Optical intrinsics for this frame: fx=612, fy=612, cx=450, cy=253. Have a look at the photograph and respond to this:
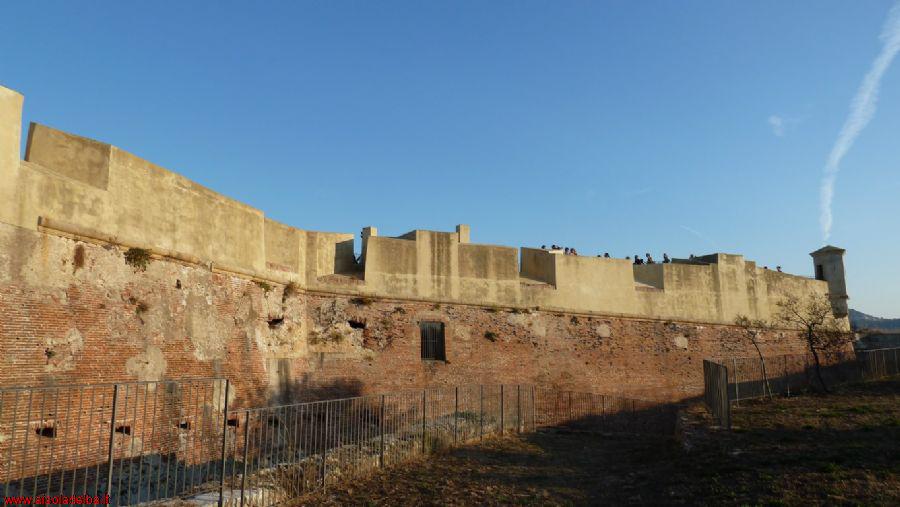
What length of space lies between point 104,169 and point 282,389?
7137mm

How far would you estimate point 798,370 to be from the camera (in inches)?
898

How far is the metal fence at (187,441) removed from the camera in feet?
26.5

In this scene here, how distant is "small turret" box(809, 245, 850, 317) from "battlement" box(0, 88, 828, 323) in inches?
30.9

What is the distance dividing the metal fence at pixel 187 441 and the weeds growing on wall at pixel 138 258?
99.4 inches

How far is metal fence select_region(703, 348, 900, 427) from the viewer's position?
20.1m

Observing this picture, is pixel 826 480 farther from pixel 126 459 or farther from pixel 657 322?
pixel 657 322

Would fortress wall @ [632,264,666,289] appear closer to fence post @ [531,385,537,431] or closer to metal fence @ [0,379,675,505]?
fence post @ [531,385,537,431]

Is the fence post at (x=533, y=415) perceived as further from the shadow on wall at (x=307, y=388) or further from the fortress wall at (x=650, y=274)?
the fortress wall at (x=650, y=274)

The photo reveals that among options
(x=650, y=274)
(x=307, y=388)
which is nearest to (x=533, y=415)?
(x=307, y=388)

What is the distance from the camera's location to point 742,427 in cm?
1263

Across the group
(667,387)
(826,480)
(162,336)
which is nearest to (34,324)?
(162,336)

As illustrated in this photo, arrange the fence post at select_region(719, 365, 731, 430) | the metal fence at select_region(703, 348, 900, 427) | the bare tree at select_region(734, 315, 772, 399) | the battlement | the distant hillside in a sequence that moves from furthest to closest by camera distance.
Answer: the distant hillside, the bare tree at select_region(734, 315, 772, 399), the metal fence at select_region(703, 348, 900, 427), the fence post at select_region(719, 365, 731, 430), the battlement

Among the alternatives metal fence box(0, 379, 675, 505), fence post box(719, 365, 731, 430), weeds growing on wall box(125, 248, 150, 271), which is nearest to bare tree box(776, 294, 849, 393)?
fence post box(719, 365, 731, 430)

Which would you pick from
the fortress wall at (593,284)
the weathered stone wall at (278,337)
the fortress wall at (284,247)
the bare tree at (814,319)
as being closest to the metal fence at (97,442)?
the weathered stone wall at (278,337)
